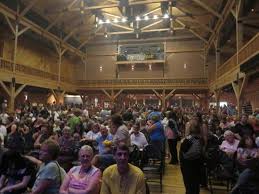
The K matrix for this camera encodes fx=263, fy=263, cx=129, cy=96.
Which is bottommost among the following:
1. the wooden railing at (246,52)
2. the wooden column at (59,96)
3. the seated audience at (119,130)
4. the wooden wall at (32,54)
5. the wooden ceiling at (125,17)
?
the seated audience at (119,130)

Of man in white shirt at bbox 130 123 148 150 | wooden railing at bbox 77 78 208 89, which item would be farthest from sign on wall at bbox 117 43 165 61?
man in white shirt at bbox 130 123 148 150

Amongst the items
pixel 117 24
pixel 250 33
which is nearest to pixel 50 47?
pixel 117 24

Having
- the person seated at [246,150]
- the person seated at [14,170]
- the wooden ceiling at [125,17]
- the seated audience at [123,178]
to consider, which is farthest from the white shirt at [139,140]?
the wooden ceiling at [125,17]

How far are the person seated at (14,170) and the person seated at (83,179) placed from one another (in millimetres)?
786

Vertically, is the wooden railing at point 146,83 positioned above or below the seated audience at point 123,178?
above

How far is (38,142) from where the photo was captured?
18.9 feet

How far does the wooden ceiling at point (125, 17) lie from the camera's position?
15805 millimetres

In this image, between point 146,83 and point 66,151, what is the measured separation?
1756 centimetres

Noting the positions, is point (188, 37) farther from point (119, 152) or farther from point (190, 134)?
point (119, 152)

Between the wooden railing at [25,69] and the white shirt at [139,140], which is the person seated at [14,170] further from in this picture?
the wooden railing at [25,69]

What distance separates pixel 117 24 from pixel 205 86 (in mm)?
9129

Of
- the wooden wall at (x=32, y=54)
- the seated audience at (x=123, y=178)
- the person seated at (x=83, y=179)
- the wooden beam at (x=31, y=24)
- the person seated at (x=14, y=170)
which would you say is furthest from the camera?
the wooden wall at (x=32, y=54)

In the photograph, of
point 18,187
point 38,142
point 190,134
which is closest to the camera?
point 18,187

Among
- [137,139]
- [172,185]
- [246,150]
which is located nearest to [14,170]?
[137,139]
